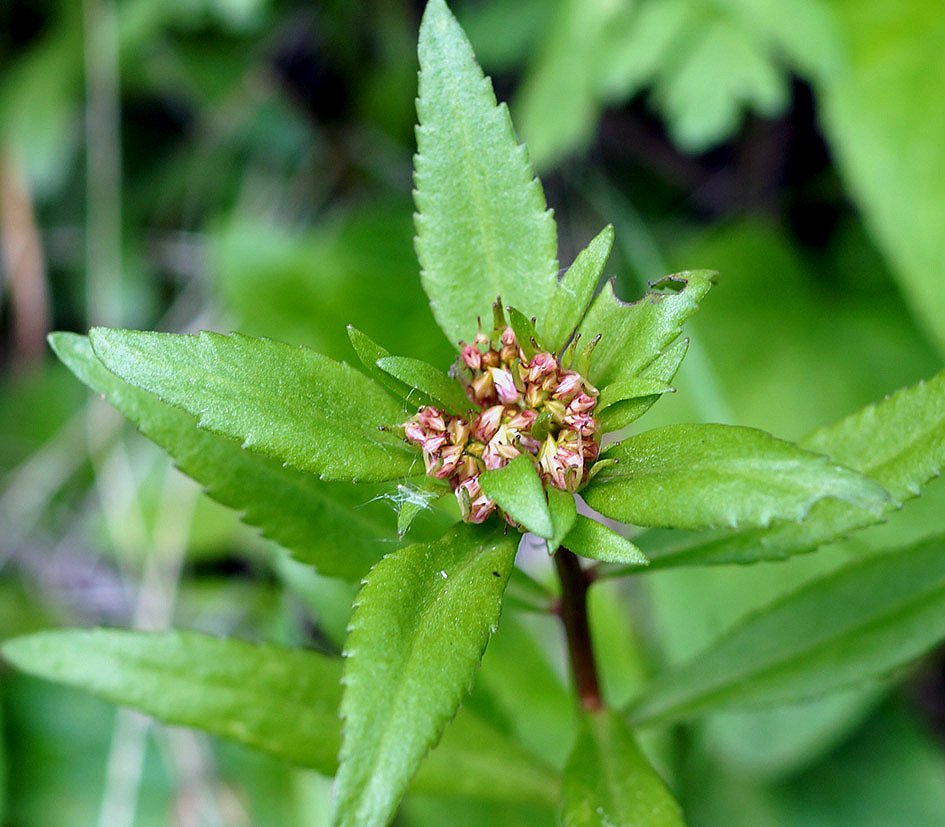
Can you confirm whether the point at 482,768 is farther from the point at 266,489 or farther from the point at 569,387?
the point at 569,387

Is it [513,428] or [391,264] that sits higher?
[513,428]

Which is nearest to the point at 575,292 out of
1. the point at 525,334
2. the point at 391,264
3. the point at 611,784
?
the point at 525,334

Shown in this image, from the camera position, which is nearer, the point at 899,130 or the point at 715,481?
the point at 715,481

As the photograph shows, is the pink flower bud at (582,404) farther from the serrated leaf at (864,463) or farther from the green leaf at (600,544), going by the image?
the serrated leaf at (864,463)

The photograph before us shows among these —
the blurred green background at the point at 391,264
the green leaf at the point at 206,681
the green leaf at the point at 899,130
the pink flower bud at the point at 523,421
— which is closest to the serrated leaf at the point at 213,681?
the green leaf at the point at 206,681

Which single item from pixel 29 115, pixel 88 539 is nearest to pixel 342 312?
pixel 88 539

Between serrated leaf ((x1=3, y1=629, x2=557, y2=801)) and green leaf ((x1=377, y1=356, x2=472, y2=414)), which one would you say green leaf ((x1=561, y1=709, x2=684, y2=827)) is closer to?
serrated leaf ((x1=3, y1=629, x2=557, y2=801))
